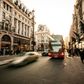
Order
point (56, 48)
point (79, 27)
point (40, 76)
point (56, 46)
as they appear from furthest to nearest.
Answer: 1. point (79, 27)
2. point (56, 46)
3. point (56, 48)
4. point (40, 76)

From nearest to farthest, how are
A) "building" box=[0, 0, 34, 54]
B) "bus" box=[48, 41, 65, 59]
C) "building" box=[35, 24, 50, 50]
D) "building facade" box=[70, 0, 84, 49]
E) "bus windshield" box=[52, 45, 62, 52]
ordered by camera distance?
"bus" box=[48, 41, 65, 59], "bus windshield" box=[52, 45, 62, 52], "building facade" box=[70, 0, 84, 49], "building" box=[0, 0, 34, 54], "building" box=[35, 24, 50, 50]

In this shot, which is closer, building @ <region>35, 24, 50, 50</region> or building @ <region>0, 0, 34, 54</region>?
building @ <region>0, 0, 34, 54</region>

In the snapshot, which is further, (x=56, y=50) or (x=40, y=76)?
(x=56, y=50)

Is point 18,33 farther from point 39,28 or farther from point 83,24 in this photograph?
point 39,28

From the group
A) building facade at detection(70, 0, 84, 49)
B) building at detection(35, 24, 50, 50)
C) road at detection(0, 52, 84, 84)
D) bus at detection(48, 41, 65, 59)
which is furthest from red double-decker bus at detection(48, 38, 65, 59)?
building at detection(35, 24, 50, 50)

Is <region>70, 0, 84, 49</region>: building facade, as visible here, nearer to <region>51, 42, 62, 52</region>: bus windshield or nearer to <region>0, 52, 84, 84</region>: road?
<region>51, 42, 62, 52</region>: bus windshield

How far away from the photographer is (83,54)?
24.5 meters

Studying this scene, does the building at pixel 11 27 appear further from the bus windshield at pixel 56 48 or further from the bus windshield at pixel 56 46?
the bus windshield at pixel 56 48

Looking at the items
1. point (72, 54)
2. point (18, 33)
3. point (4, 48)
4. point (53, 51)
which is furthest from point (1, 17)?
point (53, 51)

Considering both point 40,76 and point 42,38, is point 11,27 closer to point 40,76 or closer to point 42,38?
point 40,76

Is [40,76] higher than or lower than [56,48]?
lower

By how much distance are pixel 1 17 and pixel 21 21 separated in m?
19.5

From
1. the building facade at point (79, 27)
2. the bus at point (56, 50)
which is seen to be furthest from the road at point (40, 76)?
the building facade at point (79, 27)

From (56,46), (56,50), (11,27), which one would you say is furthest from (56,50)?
(11,27)
